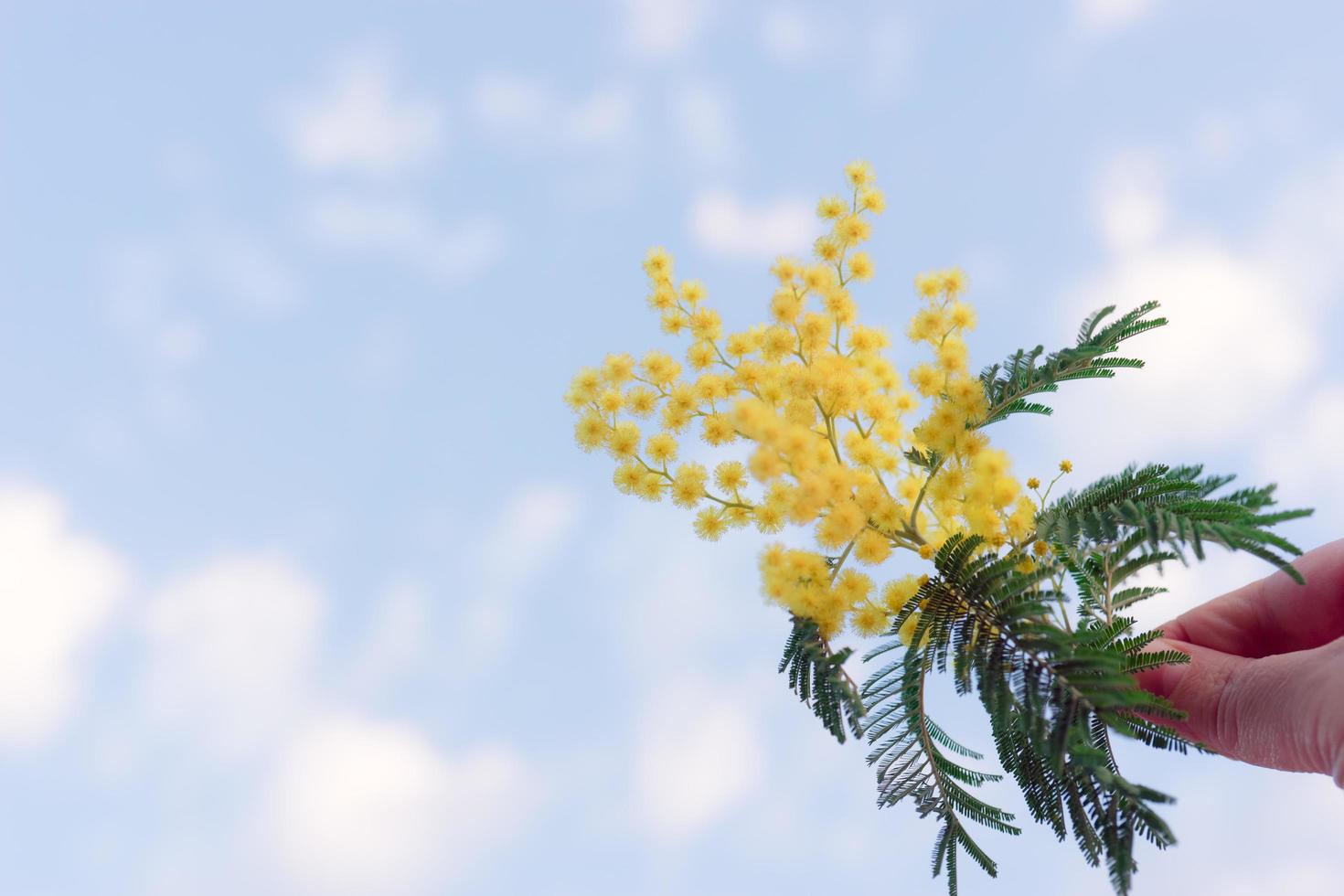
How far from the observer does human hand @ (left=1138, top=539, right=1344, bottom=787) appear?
190 centimetres

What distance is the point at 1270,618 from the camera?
96.5 inches

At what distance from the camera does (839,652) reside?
6.07 feet

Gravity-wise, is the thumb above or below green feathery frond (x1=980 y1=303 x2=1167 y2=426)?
below

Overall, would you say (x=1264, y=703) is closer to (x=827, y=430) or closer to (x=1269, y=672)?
(x=1269, y=672)

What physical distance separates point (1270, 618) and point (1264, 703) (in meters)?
0.55

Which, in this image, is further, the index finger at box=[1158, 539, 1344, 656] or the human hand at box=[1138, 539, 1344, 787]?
the index finger at box=[1158, 539, 1344, 656]

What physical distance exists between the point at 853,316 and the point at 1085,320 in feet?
2.01

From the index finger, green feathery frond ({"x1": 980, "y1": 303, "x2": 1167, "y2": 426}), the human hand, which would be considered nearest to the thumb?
the human hand

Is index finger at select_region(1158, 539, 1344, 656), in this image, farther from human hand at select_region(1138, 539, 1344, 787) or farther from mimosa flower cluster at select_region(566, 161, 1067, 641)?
mimosa flower cluster at select_region(566, 161, 1067, 641)

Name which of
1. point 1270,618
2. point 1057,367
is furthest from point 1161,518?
point 1270,618

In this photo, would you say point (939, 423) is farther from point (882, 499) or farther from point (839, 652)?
point (839, 652)

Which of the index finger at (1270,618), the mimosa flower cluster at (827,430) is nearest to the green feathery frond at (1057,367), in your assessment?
the mimosa flower cluster at (827,430)

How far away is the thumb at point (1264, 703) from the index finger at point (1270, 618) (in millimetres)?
205

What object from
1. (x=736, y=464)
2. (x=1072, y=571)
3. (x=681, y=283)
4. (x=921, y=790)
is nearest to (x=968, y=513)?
(x=1072, y=571)
